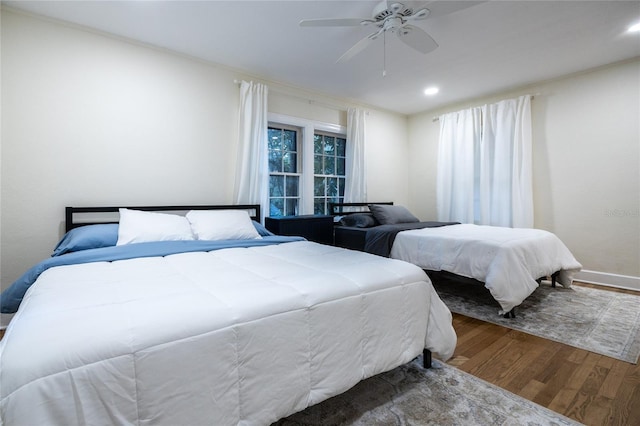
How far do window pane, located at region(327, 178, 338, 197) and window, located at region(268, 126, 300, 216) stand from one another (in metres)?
0.61

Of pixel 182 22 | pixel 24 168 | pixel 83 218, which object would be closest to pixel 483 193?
pixel 182 22

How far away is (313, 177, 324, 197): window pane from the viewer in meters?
4.64

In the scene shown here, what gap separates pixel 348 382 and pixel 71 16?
357 cm

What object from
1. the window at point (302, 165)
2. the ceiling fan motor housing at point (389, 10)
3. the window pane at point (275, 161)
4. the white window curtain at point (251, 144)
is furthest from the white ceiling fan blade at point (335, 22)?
the window pane at point (275, 161)

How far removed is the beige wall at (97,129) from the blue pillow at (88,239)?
0.50 meters

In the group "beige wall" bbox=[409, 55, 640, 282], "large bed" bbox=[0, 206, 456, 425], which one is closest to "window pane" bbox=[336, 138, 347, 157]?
"beige wall" bbox=[409, 55, 640, 282]

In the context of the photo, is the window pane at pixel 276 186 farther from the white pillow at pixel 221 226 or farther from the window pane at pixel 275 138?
the white pillow at pixel 221 226

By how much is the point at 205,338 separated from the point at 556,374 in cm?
209

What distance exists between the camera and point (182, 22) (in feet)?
8.77

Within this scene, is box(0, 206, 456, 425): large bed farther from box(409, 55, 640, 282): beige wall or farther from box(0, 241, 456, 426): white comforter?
box(409, 55, 640, 282): beige wall

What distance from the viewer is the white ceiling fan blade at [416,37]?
2330 millimetres

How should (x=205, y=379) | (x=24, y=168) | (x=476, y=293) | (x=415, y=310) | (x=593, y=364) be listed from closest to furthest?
(x=205, y=379) < (x=415, y=310) < (x=593, y=364) < (x=24, y=168) < (x=476, y=293)

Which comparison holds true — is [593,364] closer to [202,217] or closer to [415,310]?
[415,310]

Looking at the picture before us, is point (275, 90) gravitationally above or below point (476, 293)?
above
